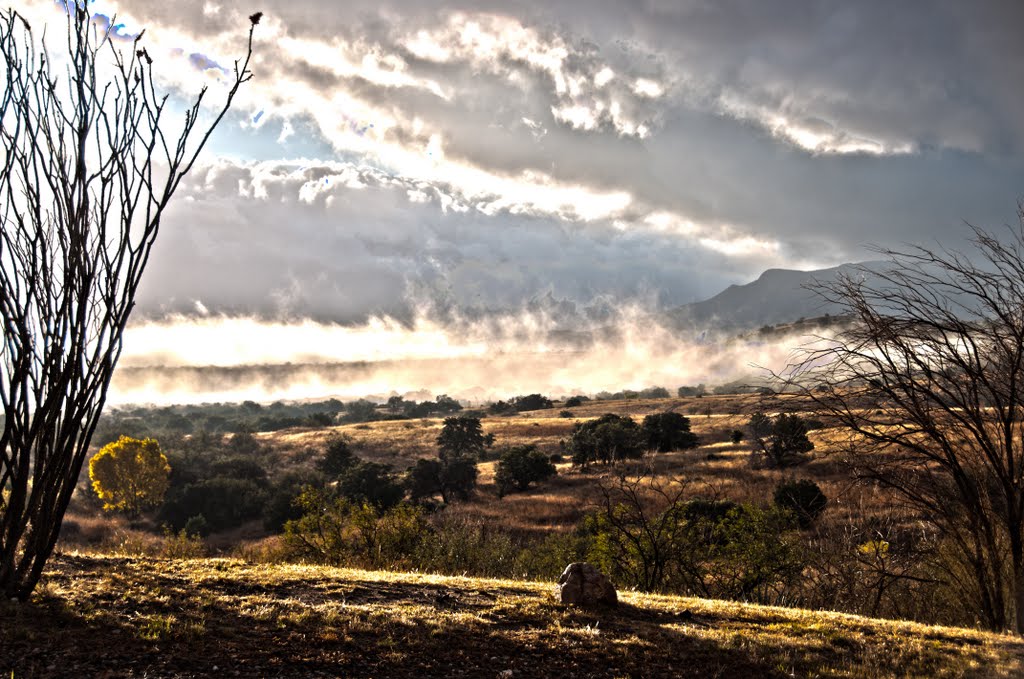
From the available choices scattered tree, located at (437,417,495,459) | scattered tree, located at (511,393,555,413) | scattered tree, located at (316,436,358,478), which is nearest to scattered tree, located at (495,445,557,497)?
scattered tree, located at (316,436,358,478)

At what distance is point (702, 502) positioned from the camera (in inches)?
1567

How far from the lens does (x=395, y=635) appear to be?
9820 mm

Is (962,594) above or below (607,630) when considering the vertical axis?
below

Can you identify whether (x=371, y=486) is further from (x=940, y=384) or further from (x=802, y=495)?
(x=940, y=384)

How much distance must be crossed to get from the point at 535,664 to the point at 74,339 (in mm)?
9104

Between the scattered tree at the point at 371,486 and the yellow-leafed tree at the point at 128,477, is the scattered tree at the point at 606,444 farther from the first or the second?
the yellow-leafed tree at the point at 128,477

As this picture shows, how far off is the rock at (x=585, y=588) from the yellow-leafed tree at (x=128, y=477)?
75.6m

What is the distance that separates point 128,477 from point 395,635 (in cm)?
7720

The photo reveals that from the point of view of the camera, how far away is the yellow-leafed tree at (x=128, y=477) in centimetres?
7162

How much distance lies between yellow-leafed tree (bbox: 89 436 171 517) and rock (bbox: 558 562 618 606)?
7560 cm

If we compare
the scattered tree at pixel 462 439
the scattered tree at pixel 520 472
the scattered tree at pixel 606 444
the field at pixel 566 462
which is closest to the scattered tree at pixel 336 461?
the field at pixel 566 462

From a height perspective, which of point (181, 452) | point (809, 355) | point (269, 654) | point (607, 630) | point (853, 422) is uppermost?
point (809, 355)

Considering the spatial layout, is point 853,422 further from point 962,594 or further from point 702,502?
point 702,502

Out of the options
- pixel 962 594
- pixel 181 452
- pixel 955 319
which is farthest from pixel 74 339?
pixel 181 452
